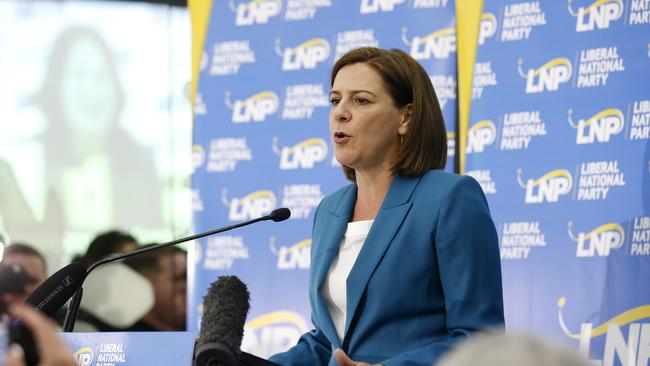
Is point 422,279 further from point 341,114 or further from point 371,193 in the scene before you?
point 341,114

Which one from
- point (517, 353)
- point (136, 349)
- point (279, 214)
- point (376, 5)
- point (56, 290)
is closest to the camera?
point (517, 353)

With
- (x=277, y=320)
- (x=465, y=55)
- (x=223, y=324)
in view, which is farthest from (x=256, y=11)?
(x=223, y=324)

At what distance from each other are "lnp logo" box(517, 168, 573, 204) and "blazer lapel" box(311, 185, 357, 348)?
1.94 m

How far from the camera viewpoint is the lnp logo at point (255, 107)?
231 inches

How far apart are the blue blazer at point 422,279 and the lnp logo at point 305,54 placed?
9.48 feet

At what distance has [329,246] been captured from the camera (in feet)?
10.1

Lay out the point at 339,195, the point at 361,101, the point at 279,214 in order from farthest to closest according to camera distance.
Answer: the point at 339,195 → the point at 361,101 → the point at 279,214

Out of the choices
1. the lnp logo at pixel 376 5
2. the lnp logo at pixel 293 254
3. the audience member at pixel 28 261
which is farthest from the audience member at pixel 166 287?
the lnp logo at pixel 376 5

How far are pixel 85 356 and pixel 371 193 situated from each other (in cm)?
110

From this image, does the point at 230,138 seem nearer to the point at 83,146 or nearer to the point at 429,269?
the point at 83,146

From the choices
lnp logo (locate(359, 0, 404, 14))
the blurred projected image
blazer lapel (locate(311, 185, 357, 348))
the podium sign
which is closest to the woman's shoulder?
blazer lapel (locate(311, 185, 357, 348))

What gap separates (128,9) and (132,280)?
6.91 ft

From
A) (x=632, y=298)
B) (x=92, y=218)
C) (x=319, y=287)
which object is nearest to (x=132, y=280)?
(x=92, y=218)

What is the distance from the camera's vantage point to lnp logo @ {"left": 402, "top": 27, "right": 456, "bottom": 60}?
17.6 feet
